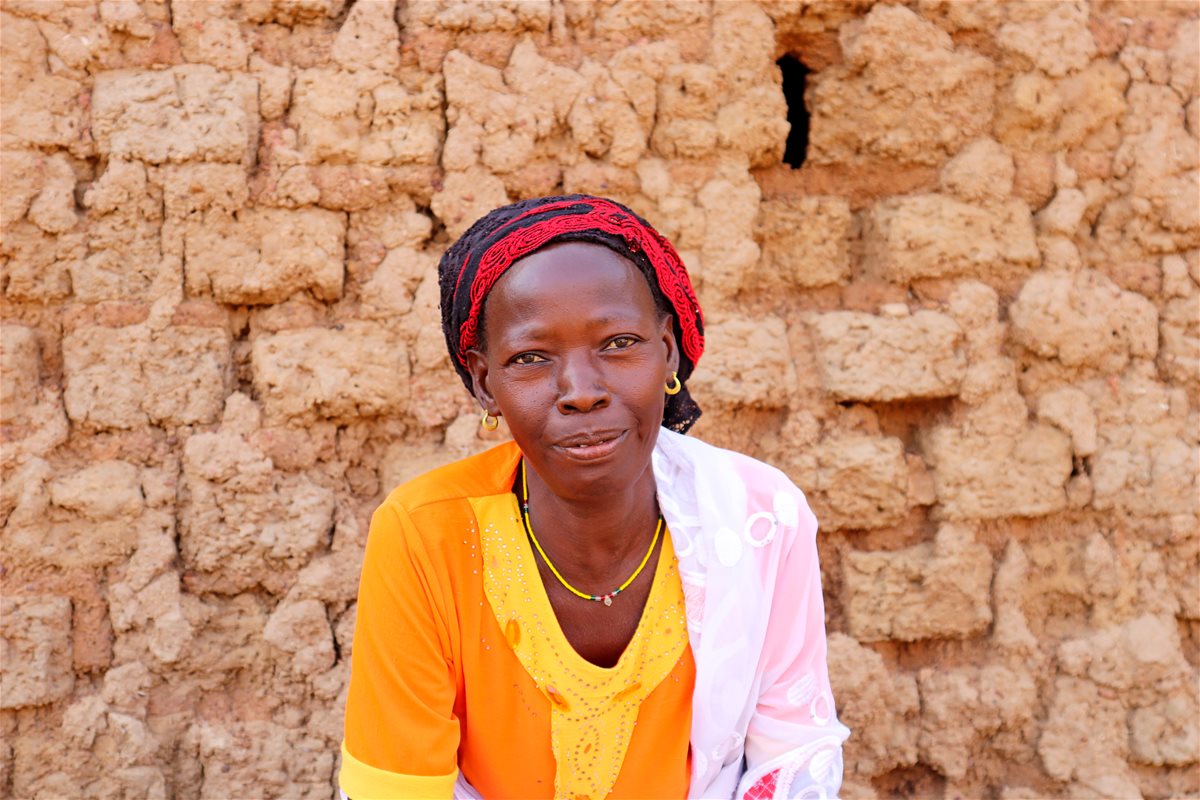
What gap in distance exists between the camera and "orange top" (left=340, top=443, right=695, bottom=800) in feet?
6.41

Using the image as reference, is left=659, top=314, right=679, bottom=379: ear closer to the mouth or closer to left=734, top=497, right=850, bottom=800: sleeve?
the mouth

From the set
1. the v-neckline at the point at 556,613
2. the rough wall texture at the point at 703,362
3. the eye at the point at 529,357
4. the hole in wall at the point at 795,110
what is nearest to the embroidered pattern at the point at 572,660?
the v-neckline at the point at 556,613

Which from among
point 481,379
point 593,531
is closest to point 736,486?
point 593,531

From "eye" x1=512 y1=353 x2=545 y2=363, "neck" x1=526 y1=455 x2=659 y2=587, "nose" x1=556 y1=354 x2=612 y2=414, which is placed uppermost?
"eye" x1=512 y1=353 x2=545 y2=363

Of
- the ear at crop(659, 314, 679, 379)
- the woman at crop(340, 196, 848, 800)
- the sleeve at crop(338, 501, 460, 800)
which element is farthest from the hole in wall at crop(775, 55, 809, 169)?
the sleeve at crop(338, 501, 460, 800)

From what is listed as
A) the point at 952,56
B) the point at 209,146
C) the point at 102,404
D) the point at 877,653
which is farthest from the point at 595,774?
the point at 952,56

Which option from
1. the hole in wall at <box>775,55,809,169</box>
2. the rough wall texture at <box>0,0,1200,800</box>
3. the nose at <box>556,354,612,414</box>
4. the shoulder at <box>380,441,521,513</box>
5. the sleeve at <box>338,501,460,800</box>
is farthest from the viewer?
the hole in wall at <box>775,55,809,169</box>

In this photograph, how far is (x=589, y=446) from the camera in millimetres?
1852

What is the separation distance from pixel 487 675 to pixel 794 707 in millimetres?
567

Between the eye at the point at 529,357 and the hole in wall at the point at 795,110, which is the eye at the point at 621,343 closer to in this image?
the eye at the point at 529,357

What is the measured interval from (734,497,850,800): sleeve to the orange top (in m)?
0.15

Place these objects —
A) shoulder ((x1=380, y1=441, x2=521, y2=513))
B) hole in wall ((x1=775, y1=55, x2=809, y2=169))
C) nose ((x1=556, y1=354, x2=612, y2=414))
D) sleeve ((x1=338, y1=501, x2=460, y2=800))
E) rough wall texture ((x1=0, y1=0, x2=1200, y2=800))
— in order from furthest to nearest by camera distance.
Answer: hole in wall ((x1=775, y1=55, x2=809, y2=169)) → rough wall texture ((x1=0, y1=0, x2=1200, y2=800)) → shoulder ((x1=380, y1=441, x2=521, y2=513)) → sleeve ((x1=338, y1=501, x2=460, y2=800)) → nose ((x1=556, y1=354, x2=612, y2=414))

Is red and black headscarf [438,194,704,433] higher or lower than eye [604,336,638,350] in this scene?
higher

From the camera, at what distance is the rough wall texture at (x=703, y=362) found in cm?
263
